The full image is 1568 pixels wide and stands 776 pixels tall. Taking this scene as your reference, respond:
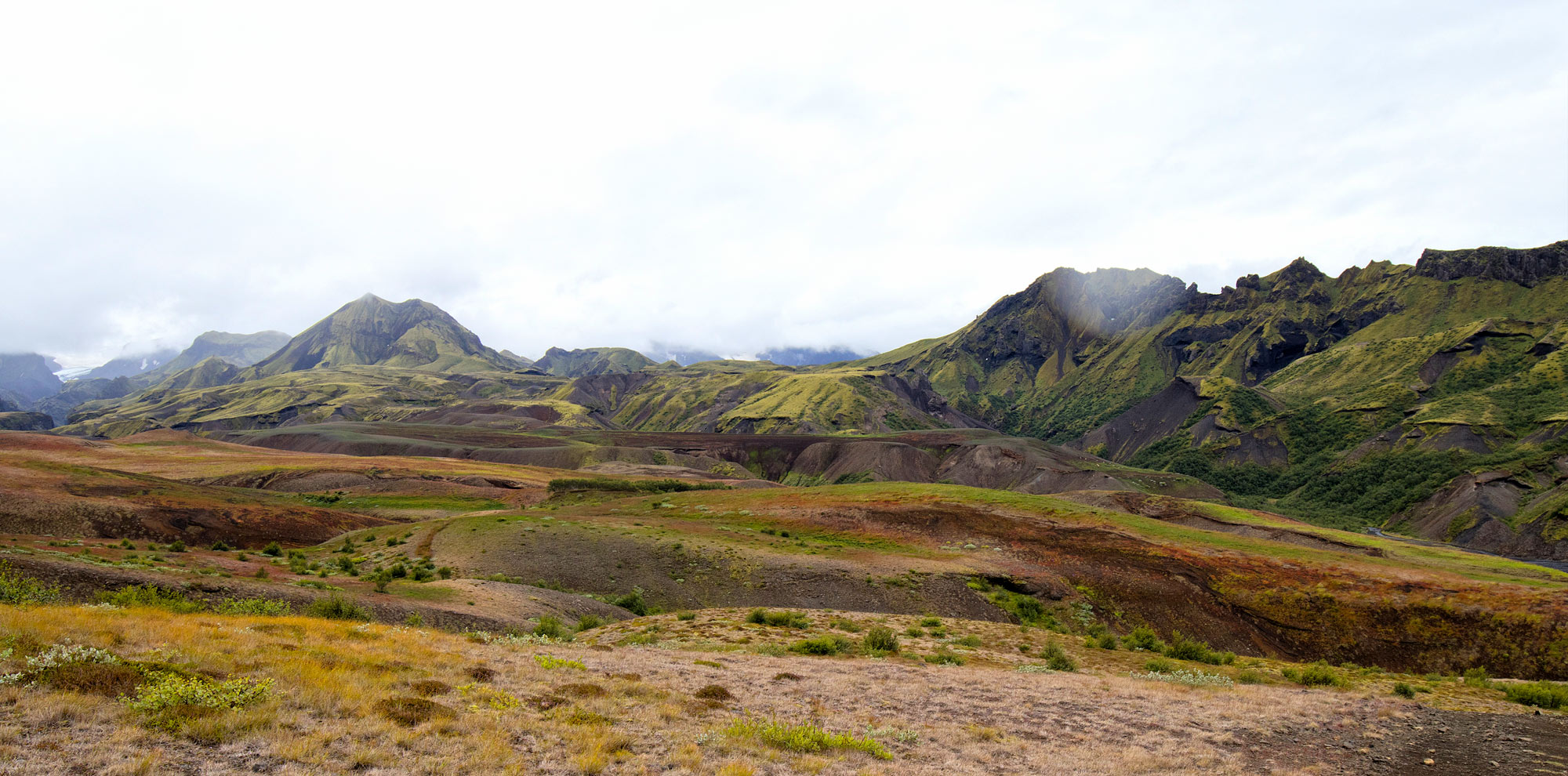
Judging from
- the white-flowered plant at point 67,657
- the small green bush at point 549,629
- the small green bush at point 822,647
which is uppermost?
the white-flowered plant at point 67,657

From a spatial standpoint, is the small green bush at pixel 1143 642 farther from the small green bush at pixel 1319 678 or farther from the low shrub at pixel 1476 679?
the low shrub at pixel 1476 679

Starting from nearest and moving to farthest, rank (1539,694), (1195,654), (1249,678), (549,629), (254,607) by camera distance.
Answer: (254,607), (1539,694), (1249,678), (549,629), (1195,654)

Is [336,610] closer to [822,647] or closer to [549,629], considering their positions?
[549,629]

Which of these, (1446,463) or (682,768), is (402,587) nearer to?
(682,768)

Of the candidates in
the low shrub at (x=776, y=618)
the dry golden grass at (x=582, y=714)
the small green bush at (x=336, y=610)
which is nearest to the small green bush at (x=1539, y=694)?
the dry golden grass at (x=582, y=714)

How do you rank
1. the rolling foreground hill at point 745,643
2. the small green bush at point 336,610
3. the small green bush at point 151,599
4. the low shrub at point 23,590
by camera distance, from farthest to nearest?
the small green bush at point 336,610 → the small green bush at point 151,599 → the low shrub at point 23,590 → the rolling foreground hill at point 745,643

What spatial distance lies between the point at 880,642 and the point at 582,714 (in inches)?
551

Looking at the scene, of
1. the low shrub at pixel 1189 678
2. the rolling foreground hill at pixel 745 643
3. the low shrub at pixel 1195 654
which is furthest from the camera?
the low shrub at pixel 1195 654

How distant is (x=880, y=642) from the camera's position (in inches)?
917

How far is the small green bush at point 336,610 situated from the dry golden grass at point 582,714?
295 cm

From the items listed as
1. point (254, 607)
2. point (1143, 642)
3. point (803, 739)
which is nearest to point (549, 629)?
point (254, 607)

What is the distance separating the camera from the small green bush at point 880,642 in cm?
2289

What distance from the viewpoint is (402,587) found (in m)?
26.2

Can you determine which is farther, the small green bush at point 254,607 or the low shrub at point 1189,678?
the low shrub at point 1189,678
